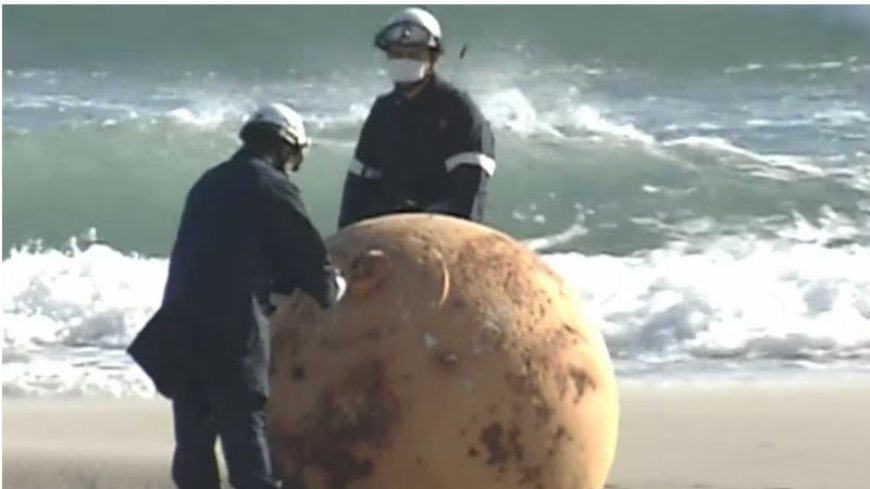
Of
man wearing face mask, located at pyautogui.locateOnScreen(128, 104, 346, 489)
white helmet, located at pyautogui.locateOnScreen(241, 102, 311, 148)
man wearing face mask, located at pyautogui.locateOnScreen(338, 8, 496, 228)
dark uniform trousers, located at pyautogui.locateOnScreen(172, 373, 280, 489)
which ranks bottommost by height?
dark uniform trousers, located at pyautogui.locateOnScreen(172, 373, 280, 489)

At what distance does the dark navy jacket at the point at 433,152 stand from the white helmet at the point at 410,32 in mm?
176

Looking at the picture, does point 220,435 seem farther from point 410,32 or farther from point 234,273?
point 410,32

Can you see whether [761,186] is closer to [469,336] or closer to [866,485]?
[866,485]

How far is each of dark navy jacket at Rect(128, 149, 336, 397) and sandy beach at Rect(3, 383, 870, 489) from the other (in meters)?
2.14

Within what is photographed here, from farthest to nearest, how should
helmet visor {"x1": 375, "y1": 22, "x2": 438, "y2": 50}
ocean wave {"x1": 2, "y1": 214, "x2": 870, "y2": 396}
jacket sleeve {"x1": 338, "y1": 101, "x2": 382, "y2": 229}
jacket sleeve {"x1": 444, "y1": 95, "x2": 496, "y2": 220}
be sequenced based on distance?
ocean wave {"x1": 2, "y1": 214, "x2": 870, "y2": 396}
jacket sleeve {"x1": 338, "y1": 101, "x2": 382, "y2": 229}
jacket sleeve {"x1": 444, "y1": 95, "x2": 496, "y2": 220}
helmet visor {"x1": 375, "y1": 22, "x2": 438, "y2": 50}

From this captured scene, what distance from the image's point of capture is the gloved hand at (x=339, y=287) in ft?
21.9

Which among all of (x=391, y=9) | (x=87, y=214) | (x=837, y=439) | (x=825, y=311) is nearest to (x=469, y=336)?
(x=837, y=439)

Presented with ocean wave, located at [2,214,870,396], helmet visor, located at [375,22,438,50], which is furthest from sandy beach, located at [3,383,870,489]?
helmet visor, located at [375,22,438,50]

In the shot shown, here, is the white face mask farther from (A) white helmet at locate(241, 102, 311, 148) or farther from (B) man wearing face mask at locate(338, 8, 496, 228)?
(A) white helmet at locate(241, 102, 311, 148)

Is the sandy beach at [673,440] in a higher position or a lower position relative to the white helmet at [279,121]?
lower

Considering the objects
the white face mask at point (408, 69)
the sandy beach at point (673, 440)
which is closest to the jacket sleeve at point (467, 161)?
the white face mask at point (408, 69)

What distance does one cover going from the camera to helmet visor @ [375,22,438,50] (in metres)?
7.43

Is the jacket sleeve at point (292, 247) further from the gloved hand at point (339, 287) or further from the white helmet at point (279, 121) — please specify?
the white helmet at point (279, 121)

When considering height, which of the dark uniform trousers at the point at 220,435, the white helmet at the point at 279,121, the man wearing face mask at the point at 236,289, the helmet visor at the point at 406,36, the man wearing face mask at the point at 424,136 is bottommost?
the dark uniform trousers at the point at 220,435
